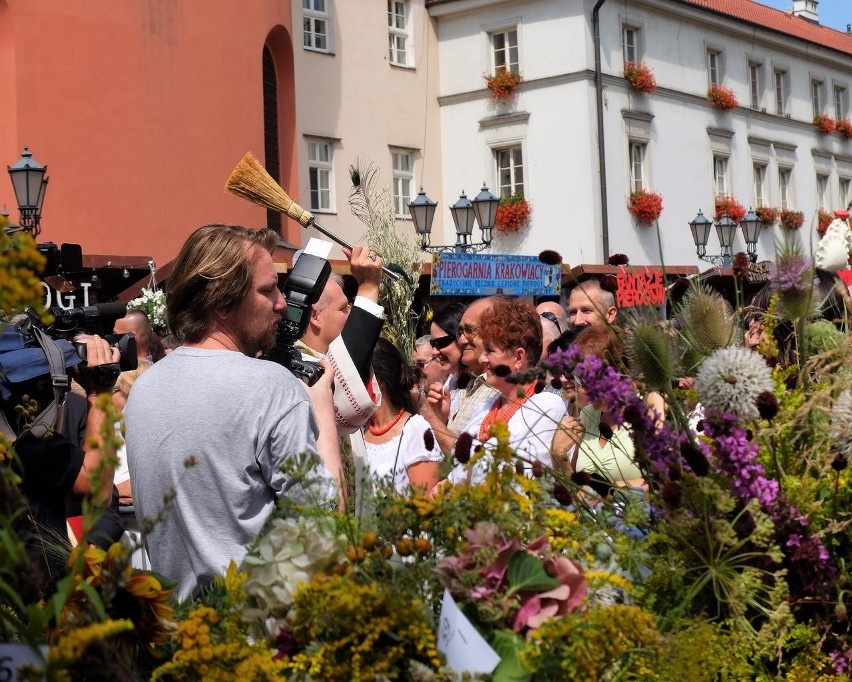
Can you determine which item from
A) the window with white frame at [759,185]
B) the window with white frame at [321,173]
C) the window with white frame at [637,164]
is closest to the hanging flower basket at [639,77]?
the window with white frame at [637,164]

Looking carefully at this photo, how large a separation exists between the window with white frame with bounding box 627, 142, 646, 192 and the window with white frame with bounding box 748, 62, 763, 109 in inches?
220

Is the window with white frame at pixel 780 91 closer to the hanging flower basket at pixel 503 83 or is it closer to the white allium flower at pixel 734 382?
the hanging flower basket at pixel 503 83

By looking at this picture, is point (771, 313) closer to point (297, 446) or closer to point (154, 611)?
point (297, 446)

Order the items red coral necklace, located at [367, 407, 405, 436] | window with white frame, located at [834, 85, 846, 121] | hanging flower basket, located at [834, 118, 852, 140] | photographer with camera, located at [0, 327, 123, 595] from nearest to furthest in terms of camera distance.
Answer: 1. photographer with camera, located at [0, 327, 123, 595]
2. red coral necklace, located at [367, 407, 405, 436]
3. hanging flower basket, located at [834, 118, 852, 140]
4. window with white frame, located at [834, 85, 846, 121]

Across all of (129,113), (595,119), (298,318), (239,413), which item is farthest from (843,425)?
(595,119)

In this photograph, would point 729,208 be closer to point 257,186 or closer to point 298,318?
point 257,186

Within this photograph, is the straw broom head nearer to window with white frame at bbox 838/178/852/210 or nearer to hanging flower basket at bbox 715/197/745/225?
hanging flower basket at bbox 715/197/745/225

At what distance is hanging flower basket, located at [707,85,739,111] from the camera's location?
30.1m

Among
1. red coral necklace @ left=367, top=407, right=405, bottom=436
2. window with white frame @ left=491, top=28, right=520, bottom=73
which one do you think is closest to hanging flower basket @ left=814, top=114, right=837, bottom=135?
window with white frame @ left=491, top=28, right=520, bottom=73

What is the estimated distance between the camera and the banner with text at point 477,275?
595 inches

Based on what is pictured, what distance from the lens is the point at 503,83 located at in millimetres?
26969

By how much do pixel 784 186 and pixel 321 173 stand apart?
1435 centimetres

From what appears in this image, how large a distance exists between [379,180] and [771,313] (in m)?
23.7

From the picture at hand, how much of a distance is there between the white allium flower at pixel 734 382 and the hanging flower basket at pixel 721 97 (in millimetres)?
29199
